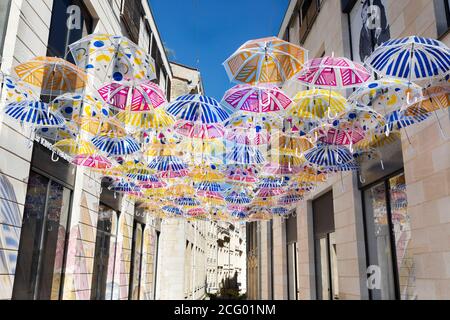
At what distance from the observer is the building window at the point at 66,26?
9602mm

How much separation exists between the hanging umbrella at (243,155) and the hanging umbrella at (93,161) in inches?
118

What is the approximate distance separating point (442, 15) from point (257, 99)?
142 inches

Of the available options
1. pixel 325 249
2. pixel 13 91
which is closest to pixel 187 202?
pixel 325 249

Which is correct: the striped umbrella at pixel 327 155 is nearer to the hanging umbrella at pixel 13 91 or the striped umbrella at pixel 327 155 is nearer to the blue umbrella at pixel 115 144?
the blue umbrella at pixel 115 144

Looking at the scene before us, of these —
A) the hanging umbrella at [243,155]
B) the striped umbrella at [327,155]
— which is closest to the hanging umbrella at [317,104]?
the striped umbrella at [327,155]

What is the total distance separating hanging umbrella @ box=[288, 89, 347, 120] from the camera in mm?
6312

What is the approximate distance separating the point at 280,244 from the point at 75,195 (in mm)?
11552

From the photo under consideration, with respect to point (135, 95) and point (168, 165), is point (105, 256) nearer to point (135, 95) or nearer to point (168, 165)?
point (168, 165)

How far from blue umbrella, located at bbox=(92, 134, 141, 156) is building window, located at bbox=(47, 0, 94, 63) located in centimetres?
265

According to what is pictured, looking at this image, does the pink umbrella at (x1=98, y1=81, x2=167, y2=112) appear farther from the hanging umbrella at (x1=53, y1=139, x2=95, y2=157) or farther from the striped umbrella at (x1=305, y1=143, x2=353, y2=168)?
the striped umbrella at (x1=305, y1=143, x2=353, y2=168)

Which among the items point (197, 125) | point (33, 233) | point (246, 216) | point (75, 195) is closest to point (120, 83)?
point (197, 125)

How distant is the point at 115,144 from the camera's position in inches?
335
